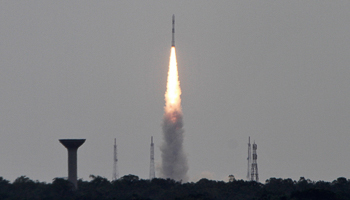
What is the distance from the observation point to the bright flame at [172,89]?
574 feet

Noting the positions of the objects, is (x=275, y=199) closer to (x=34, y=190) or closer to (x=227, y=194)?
(x=227, y=194)

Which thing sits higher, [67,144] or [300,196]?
[67,144]

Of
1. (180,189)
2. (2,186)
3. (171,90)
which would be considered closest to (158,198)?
(180,189)

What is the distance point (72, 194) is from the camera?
178 metres

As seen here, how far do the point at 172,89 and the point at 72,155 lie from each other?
29.2 meters

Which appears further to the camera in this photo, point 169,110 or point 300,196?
point 169,110

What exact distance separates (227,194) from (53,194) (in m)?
42.9

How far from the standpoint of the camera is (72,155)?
193 meters

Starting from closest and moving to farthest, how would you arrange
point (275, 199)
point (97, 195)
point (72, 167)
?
point (275, 199)
point (97, 195)
point (72, 167)

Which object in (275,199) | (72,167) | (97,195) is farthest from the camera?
(72,167)

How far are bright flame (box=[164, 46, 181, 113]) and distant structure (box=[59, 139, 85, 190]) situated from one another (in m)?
23.0

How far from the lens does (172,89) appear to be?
180m

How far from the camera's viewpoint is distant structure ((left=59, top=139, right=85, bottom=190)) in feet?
632

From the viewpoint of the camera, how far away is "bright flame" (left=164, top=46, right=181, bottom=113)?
175 m
